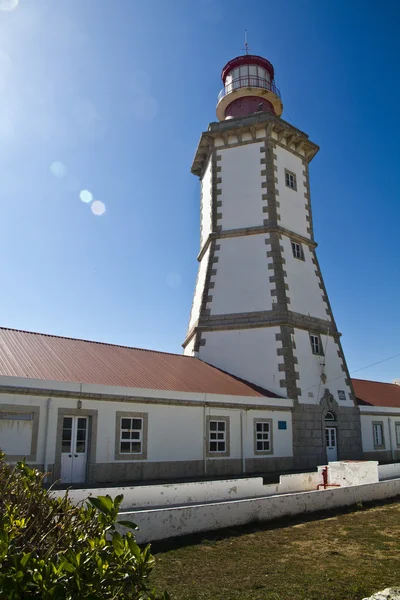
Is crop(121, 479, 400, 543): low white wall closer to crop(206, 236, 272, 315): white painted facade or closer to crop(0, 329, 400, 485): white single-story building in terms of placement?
crop(0, 329, 400, 485): white single-story building

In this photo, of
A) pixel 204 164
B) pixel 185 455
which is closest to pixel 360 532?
pixel 185 455

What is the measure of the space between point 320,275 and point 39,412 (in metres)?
13.7

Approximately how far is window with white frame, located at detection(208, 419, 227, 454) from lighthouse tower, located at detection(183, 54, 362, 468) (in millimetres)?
3109

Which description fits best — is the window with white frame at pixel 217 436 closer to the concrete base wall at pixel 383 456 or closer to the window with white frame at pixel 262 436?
the window with white frame at pixel 262 436

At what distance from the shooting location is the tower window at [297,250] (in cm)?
2004

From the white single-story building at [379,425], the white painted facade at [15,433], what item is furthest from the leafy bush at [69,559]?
the white single-story building at [379,425]

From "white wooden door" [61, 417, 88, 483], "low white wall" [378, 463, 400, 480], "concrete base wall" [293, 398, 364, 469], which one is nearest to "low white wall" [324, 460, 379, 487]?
"low white wall" [378, 463, 400, 480]

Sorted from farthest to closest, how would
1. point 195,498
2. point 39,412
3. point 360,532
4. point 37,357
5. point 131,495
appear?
point 37,357
point 39,412
point 195,498
point 131,495
point 360,532

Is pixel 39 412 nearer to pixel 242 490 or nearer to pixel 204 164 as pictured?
pixel 242 490

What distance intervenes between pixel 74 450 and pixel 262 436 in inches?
259

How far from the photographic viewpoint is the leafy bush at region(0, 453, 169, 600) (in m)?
2.16

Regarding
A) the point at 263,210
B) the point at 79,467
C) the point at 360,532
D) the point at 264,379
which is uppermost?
the point at 263,210

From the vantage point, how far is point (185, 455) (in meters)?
13.9

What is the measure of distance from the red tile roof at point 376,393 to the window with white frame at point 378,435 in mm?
935
